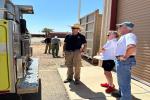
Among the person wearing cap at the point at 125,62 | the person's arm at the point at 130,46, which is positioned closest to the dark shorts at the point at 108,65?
the person wearing cap at the point at 125,62

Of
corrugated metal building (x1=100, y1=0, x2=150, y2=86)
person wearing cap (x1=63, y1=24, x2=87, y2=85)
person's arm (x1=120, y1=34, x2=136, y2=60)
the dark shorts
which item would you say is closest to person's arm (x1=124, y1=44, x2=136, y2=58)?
person's arm (x1=120, y1=34, x2=136, y2=60)

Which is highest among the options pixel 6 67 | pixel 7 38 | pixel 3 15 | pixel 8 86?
pixel 3 15

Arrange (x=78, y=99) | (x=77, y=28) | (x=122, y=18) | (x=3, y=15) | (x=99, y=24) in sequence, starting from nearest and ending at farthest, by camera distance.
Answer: (x=3, y=15)
(x=78, y=99)
(x=77, y=28)
(x=122, y=18)
(x=99, y=24)

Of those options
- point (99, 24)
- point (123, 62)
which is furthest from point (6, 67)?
point (99, 24)

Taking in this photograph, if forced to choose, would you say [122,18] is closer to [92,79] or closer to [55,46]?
[92,79]

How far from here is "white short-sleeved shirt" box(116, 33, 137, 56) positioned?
5785mm

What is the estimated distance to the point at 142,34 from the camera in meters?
9.12

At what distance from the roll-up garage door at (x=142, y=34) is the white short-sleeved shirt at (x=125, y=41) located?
276 cm

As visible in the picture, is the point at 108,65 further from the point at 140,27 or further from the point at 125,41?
the point at 140,27

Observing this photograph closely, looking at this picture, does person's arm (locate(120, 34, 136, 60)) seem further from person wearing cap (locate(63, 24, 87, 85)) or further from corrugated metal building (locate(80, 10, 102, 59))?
corrugated metal building (locate(80, 10, 102, 59))

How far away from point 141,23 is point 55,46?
1146 cm

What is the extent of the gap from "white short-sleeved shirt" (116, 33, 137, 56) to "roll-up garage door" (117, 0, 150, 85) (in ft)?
9.06

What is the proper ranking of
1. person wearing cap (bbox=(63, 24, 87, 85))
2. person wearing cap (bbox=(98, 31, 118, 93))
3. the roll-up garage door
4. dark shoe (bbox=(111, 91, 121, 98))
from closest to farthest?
dark shoe (bbox=(111, 91, 121, 98))
person wearing cap (bbox=(98, 31, 118, 93))
person wearing cap (bbox=(63, 24, 87, 85))
the roll-up garage door

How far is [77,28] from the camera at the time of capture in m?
8.38
